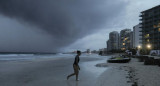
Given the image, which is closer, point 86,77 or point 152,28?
point 86,77

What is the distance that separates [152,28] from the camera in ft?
282

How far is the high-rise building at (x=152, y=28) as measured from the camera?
82.1 meters

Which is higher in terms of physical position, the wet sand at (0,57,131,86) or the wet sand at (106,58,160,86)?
the wet sand at (106,58,160,86)

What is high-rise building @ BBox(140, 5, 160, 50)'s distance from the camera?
269 feet

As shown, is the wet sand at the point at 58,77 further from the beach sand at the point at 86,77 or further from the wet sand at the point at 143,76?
the wet sand at the point at 143,76

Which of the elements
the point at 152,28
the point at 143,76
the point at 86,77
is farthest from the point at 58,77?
the point at 152,28

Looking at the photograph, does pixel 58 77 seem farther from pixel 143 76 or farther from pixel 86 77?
pixel 143 76

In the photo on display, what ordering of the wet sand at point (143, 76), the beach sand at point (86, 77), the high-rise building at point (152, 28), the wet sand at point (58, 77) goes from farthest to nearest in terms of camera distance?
the high-rise building at point (152, 28) < the wet sand at point (58, 77) < the beach sand at point (86, 77) < the wet sand at point (143, 76)

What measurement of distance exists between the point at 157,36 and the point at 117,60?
69.1 m

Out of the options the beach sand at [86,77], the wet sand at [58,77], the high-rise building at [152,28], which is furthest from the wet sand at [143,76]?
the high-rise building at [152,28]

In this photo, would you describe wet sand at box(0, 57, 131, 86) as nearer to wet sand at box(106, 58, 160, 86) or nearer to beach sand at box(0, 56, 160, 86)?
beach sand at box(0, 56, 160, 86)

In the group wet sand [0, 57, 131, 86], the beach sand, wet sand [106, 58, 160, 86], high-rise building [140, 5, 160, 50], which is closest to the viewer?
wet sand [106, 58, 160, 86]

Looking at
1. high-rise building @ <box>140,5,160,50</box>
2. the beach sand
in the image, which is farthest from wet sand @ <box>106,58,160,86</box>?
high-rise building @ <box>140,5,160,50</box>

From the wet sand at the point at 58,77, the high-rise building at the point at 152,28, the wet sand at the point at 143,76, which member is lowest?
the wet sand at the point at 58,77
